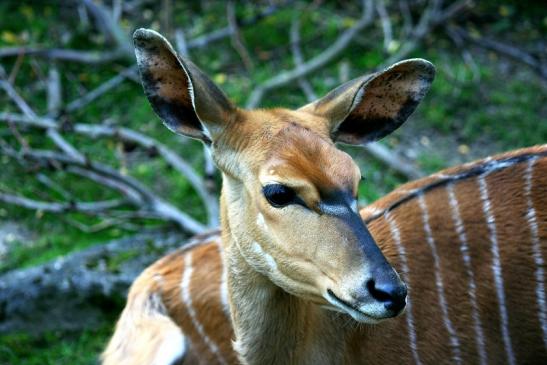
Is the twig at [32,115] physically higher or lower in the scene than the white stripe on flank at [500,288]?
higher

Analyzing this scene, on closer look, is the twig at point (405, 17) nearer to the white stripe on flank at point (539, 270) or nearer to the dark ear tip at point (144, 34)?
the white stripe on flank at point (539, 270)

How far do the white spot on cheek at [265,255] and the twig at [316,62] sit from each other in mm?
3363

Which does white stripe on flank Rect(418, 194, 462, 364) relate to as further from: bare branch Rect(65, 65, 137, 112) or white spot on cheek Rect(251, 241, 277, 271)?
bare branch Rect(65, 65, 137, 112)

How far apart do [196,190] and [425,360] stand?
2.94 meters

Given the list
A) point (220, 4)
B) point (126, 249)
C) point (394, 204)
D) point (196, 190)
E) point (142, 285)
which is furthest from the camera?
point (220, 4)

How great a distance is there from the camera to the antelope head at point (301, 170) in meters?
2.36

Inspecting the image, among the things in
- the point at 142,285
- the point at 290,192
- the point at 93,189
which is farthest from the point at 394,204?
the point at 93,189

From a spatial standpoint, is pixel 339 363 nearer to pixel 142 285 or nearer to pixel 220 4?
pixel 142 285

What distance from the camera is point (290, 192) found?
2496 mm

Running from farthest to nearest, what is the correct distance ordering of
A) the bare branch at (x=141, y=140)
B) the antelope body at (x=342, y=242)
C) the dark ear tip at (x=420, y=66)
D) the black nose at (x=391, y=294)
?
the bare branch at (x=141, y=140)
the dark ear tip at (x=420, y=66)
the antelope body at (x=342, y=242)
the black nose at (x=391, y=294)

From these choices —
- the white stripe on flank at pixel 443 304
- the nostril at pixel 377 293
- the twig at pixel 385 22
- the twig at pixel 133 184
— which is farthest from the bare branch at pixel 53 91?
the nostril at pixel 377 293

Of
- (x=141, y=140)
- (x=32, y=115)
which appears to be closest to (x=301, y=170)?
(x=141, y=140)

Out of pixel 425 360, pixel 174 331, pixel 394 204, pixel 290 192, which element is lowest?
pixel 425 360

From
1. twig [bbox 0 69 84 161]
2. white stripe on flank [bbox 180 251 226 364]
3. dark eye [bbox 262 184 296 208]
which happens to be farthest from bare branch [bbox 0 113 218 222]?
dark eye [bbox 262 184 296 208]
